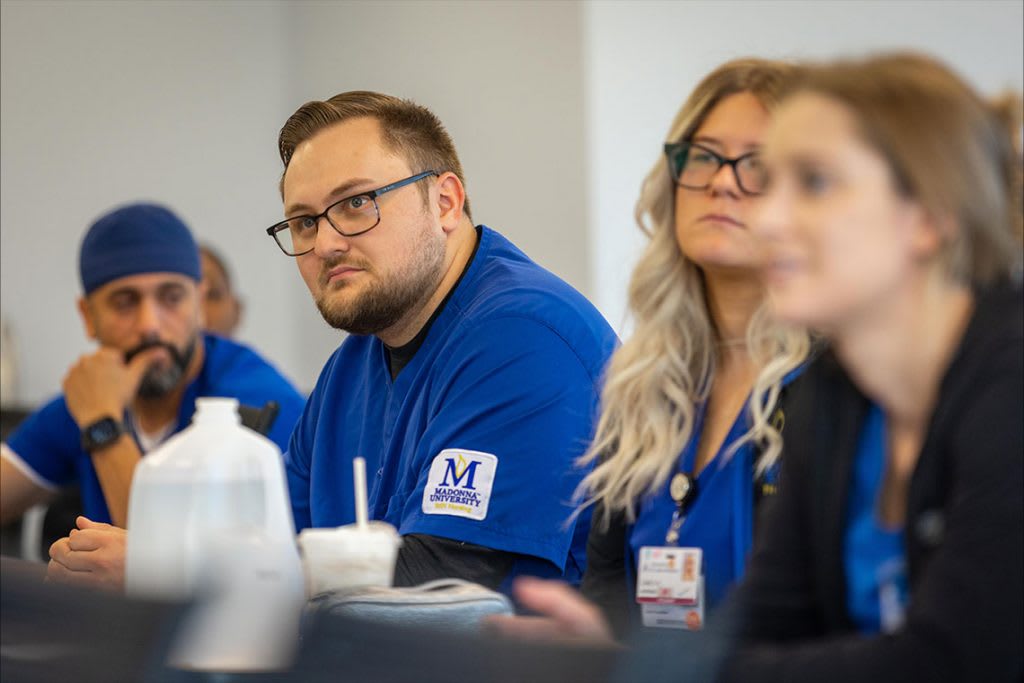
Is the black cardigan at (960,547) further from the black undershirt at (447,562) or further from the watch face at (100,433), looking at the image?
the watch face at (100,433)

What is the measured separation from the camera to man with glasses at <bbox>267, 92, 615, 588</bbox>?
66.0 inches

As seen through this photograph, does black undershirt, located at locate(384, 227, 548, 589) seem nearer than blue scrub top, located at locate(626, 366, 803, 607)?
No

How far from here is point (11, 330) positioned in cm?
479

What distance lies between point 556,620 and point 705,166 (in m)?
0.67

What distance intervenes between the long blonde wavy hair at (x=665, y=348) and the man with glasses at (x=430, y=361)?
8.2 inches

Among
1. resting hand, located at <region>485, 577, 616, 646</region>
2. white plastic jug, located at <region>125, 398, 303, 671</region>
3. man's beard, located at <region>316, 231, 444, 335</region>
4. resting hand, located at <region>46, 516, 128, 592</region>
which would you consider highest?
man's beard, located at <region>316, 231, 444, 335</region>

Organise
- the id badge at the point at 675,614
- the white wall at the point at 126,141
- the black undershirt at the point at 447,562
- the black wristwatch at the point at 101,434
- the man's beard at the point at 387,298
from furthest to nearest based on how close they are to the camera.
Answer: the white wall at the point at 126,141, the black wristwatch at the point at 101,434, the man's beard at the point at 387,298, the black undershirt at the point at 447,562, the id badge at the point at 675,614

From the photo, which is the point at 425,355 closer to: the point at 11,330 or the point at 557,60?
the point at 557,60

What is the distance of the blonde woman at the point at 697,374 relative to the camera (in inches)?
53.9

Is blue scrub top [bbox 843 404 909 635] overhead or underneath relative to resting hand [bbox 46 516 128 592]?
overhead

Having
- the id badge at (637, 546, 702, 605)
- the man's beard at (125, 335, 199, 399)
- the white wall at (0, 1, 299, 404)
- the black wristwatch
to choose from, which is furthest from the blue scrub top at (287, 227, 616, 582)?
the white wall at (0, 1, 299, 404)

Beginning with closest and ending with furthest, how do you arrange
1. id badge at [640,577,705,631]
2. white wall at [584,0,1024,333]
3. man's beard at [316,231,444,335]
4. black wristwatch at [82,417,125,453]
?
1. id badge at [640,577,705,631]
2. man's beard at [316,231,444,335]
3. black wristwatch at [82,417,125,453]
4. white wall at [584,0,1024,333]

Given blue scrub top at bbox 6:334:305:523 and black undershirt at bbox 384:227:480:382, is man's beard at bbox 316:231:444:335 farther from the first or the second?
blue scrub top at bbox 6:334:305:523

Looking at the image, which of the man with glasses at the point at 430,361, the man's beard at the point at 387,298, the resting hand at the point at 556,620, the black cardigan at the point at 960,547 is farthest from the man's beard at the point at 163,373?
the black cardigan at the point at 960,547
